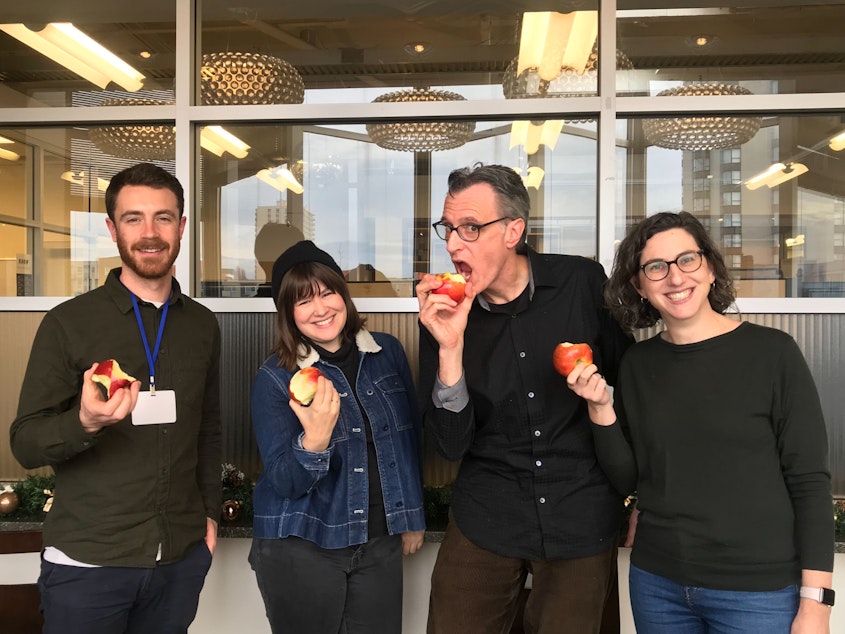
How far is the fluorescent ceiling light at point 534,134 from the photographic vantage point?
9.57ft

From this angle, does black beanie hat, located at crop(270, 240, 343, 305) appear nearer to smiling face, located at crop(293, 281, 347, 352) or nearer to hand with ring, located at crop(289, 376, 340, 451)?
smiling face, located at crop(293, 281, 347, 352)

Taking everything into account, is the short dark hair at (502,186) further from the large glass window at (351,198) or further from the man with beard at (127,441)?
the large glass window at (351,198)

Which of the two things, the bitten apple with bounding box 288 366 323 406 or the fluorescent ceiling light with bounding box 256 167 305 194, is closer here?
the bitten apple with bounding box 288 366 323 406

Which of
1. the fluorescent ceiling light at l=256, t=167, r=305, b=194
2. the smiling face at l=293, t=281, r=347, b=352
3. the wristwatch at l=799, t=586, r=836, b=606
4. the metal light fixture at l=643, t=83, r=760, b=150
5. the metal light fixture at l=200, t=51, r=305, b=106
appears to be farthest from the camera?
the fluorescent ceiling light at l=256, t=167, r=305, b=194

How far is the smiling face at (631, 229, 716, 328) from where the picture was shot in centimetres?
158

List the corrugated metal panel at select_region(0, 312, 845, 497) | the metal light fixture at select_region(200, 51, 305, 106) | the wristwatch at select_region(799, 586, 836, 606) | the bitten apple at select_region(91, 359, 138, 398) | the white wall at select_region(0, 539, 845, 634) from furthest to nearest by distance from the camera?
the metal light fixture at select_region(200, 51, 305, 106) → the corrugated metal panel at select_region(0, 312, 845, 497) → the white wall at select_region(0, 539, 845, 634) → the bitten apple at select_region(91, 359, 138, 398) → the wristwatch at select_region(799, 586, 836, 606)

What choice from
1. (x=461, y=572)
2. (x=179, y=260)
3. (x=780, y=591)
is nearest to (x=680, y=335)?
(x=780, y=591)

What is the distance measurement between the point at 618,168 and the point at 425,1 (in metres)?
1.20

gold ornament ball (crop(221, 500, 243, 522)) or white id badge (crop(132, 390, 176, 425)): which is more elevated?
white id badge (crop(132, 390, 176, 425))

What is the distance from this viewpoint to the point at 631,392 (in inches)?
66.9

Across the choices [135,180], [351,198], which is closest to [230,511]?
[135,180]

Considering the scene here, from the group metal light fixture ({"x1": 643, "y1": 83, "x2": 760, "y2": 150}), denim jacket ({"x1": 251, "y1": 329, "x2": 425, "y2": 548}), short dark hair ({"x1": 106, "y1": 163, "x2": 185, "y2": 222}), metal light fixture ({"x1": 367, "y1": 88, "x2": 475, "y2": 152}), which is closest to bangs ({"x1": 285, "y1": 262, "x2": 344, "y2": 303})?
denim jacket ({"x1": 251, "y1": 329, "x2": 425, "y2": 548})

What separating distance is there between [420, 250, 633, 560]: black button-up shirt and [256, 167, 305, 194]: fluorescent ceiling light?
1.51 m

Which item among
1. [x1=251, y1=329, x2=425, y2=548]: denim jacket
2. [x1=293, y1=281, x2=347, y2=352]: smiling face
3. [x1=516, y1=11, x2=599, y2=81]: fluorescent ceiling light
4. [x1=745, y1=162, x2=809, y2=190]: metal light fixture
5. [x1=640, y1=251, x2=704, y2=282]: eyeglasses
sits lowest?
[x1=251, y1=329, x2=425, y2=548]: denim jacket
